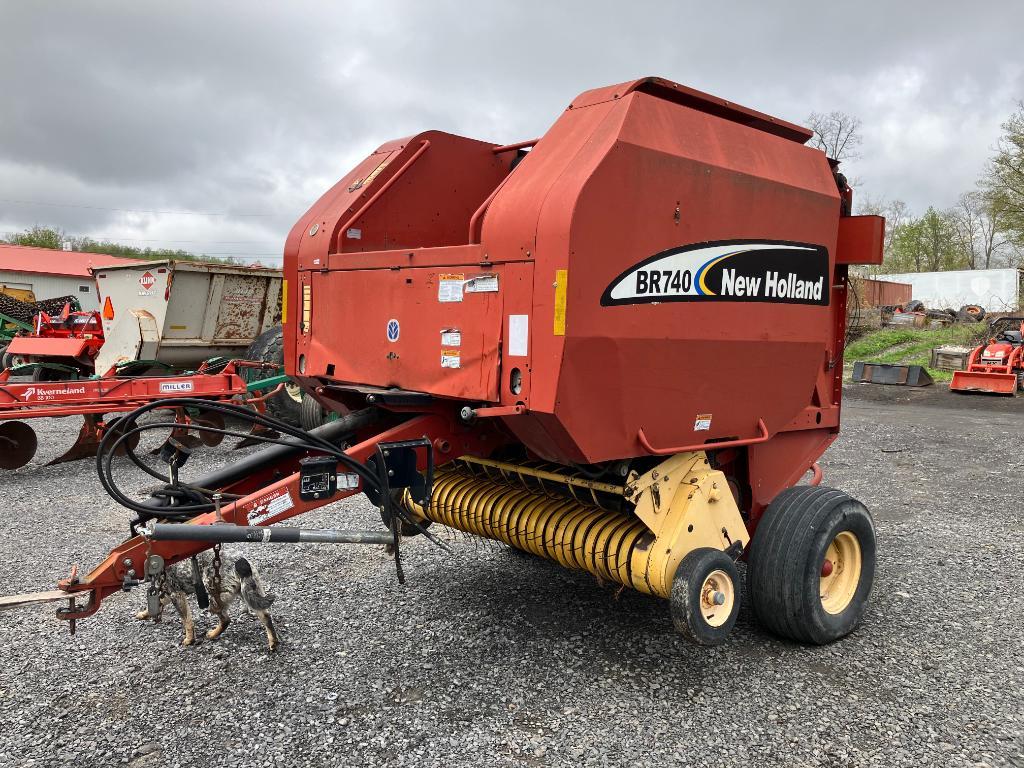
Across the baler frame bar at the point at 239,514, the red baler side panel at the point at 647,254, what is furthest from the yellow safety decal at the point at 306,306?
the red baler side panel at the point at 647,254

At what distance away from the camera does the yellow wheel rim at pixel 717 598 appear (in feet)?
10.3

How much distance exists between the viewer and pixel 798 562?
11.6ft

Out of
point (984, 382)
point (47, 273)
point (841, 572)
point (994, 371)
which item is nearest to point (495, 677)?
point (841, 572)

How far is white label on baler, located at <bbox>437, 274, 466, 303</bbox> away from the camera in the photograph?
10.3ft

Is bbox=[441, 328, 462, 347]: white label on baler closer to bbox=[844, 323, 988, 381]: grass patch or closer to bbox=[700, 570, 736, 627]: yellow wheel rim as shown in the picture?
bbox=[700, 570, 736, 627]: yellow wheel rim

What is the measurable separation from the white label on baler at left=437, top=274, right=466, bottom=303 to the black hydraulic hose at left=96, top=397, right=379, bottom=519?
0.76 metres

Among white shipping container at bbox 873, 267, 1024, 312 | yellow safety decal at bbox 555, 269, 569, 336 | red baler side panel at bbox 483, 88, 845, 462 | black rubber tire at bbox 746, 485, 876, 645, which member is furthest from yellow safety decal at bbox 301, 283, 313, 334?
white shipping container at bbox 873, 267, 1024, 312

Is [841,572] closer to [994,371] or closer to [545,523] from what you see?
[545,523]

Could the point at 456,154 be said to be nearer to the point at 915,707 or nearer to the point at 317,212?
the point at 317,212

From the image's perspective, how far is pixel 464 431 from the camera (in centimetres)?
344

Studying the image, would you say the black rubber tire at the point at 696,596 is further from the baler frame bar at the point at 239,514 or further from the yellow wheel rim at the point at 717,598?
the baler frame bar at the point at 239,514

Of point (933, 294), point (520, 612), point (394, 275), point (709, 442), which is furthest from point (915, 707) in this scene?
point (933, 294)

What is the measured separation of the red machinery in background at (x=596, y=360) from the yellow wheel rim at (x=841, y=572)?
13mm

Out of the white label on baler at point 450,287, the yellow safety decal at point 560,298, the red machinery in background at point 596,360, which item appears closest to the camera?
the yellow safety decal at point 560,298
